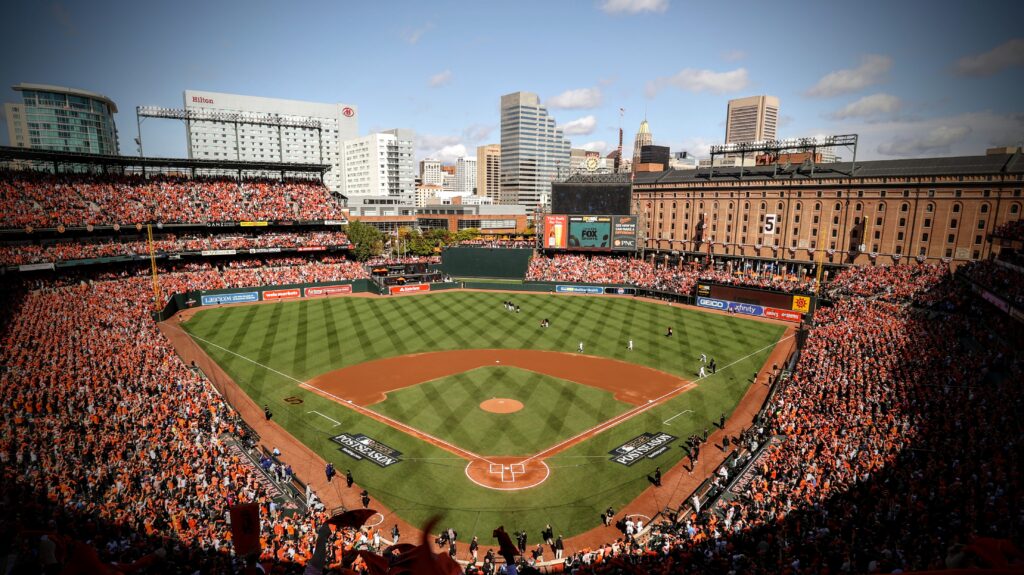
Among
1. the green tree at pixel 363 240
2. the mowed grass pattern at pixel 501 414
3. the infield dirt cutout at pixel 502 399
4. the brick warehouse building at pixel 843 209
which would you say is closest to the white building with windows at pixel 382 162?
the green tree at pixel 363 240

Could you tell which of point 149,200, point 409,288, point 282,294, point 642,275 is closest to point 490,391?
point 409,288

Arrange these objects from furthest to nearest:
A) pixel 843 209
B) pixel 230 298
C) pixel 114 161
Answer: pixel 843 209, pixel 114 161, pixel 230 298

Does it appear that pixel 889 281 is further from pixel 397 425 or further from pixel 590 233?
pixel 397 425

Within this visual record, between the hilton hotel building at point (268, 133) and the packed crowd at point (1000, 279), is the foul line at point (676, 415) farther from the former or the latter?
the hilton hotel building at point (268, 133)

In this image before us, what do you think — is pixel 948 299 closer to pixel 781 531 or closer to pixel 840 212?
pixel 840 212

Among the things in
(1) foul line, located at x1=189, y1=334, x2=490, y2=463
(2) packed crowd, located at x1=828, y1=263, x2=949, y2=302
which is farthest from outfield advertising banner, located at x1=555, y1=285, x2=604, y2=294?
(1) foul line, located at x1=189, y1=334, x2=490, y2=463

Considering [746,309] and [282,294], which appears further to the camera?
[282,294]

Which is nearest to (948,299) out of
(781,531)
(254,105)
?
(781,531)
